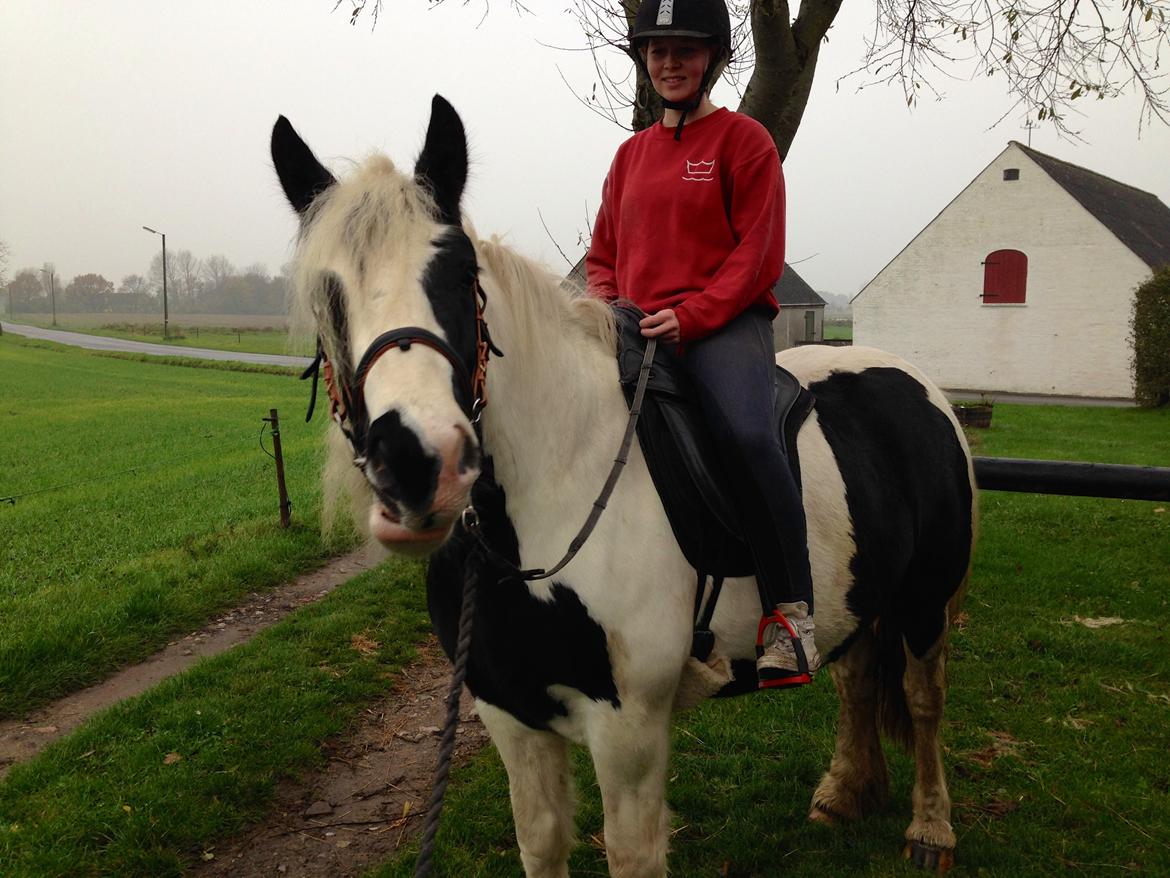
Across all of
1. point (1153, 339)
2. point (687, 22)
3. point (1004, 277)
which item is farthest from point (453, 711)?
point (1004, 277)

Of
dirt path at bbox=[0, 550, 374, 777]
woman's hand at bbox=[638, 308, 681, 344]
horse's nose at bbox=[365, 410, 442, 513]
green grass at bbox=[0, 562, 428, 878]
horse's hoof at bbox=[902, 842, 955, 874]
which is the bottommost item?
horse's hoof at bbox=[902, 842, 955, 874]

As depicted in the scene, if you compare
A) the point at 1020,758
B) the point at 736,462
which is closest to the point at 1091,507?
the point at 1020,758

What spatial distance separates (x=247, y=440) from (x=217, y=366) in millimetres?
23848

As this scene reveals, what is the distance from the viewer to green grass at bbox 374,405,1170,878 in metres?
3.39

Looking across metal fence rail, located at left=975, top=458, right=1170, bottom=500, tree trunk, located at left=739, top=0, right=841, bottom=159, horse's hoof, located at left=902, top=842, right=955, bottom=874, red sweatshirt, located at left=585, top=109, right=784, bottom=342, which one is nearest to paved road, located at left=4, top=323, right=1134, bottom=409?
red sweatshirt, located at left=585, top=109, right=784, bottom=342

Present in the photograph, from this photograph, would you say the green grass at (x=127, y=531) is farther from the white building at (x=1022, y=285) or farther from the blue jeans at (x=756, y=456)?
the white building at (x=1022, y=285)

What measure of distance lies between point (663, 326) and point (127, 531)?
8.64m

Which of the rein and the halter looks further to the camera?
the rein

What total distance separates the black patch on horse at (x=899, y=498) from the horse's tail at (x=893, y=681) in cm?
1

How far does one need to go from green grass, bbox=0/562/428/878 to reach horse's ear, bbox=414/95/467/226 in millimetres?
2887

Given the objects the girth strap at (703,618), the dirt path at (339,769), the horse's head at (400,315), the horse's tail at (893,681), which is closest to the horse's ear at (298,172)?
the horse's head at (400,315)

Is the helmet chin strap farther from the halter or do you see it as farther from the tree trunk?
the tree trunk

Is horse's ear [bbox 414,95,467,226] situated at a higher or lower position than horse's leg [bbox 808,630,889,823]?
higher

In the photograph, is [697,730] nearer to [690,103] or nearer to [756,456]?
[756,456]
